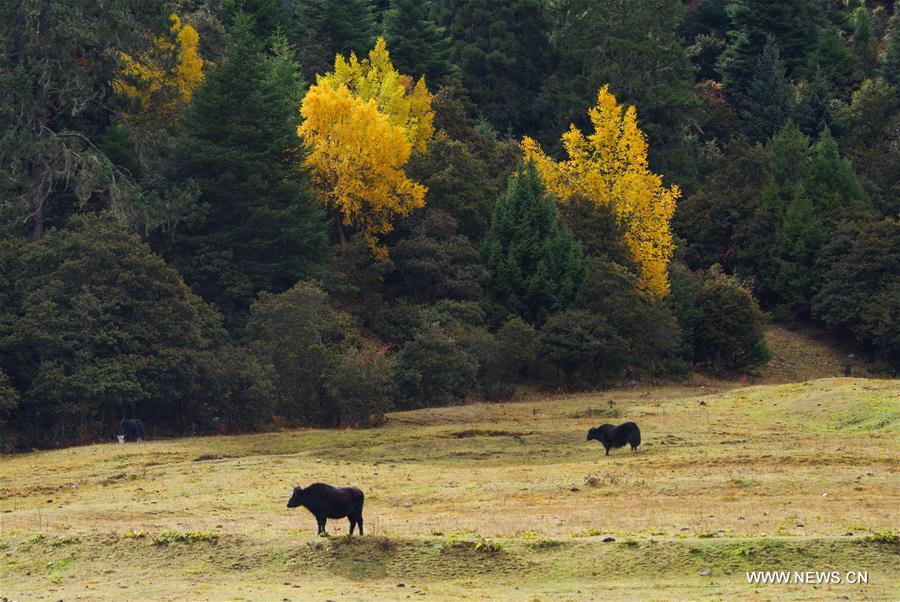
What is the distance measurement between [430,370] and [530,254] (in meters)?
13.5

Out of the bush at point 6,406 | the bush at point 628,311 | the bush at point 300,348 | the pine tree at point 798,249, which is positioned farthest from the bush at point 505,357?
the pine tree at point 798,249

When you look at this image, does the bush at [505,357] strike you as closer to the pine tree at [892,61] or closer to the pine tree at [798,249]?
the pine tree at [798,249]

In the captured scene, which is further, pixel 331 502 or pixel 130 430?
pixel 130 430

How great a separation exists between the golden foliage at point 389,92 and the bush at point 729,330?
1722cm

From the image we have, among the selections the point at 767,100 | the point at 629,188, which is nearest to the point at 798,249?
the point at 629,188

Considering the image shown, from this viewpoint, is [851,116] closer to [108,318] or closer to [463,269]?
[463,269]

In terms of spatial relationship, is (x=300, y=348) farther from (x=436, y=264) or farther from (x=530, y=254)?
(x=530, y=254)

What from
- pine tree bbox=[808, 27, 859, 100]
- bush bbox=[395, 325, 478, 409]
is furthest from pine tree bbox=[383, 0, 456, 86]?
bush bbox=[395, 325, 478, 409]

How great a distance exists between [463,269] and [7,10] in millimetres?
23114

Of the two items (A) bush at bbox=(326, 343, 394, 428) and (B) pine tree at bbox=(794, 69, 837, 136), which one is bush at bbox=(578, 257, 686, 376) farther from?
(B) pine tree at bbox=(794, 69, 837, 136)

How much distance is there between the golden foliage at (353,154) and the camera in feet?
224

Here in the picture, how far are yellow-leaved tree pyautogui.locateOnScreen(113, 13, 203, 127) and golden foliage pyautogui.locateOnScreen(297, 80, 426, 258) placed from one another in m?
6.00

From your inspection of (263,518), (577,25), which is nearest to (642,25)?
(577,25)

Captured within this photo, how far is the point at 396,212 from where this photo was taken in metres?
69.9
